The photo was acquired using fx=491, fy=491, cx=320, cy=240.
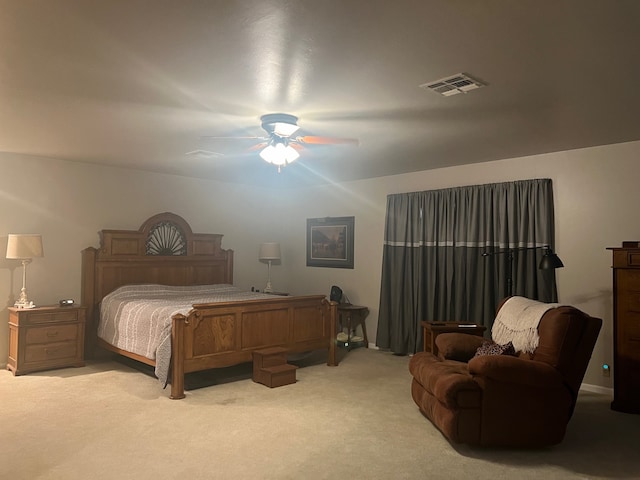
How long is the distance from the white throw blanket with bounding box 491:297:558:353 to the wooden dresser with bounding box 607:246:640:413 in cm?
87

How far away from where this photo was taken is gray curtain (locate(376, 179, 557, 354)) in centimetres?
515

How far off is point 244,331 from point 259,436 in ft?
5.22

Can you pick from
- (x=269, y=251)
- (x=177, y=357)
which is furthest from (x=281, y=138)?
(x=269, y=251)

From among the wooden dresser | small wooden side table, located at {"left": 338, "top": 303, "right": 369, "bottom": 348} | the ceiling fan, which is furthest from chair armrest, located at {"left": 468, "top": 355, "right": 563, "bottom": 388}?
small wooden side table, located at {"left": 338, "top": 303, "right": 369, "bottom": 348}

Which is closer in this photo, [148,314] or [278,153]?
[278,153]

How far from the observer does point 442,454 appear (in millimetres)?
3217

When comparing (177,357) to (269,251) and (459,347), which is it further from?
(269,251)

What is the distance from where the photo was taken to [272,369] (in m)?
4.80

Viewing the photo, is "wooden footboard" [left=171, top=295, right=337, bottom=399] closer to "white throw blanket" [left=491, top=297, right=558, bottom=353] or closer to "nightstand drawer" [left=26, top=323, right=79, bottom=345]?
"nightstand drawer" [left=26, top=323, right=79, bottom=345]

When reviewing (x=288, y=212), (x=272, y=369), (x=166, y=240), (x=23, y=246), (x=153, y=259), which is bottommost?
(x=272, y=369)

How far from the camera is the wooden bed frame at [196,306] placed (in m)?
4.56

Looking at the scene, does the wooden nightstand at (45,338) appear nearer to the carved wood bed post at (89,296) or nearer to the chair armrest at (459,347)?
the carved wood bed post at (89,296)

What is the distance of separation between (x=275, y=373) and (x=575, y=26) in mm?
3681

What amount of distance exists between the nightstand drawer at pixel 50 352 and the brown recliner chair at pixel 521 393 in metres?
4.11
